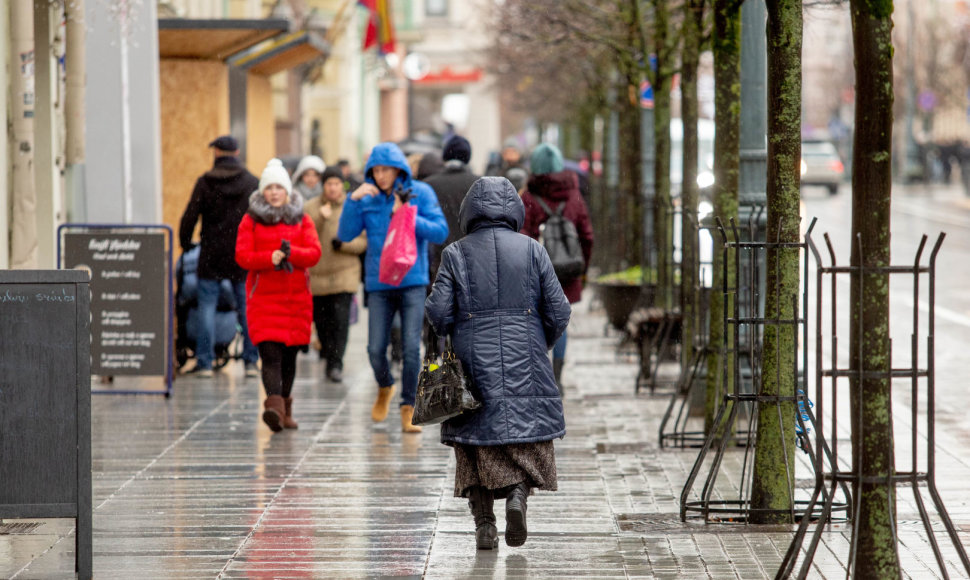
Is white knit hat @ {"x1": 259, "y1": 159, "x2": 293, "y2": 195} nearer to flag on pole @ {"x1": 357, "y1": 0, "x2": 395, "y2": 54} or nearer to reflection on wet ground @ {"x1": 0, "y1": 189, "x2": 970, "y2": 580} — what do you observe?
reflection on wet ground @ {"x1": 0, "y1": 189, "x2": 970, "y2": 580}

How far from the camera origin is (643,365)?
39.2 ft

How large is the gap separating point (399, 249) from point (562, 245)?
1.88 m

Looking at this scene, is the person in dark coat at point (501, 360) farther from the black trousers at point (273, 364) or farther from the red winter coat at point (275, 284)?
the black trousers at point (273, 364)

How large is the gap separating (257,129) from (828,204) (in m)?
27.4

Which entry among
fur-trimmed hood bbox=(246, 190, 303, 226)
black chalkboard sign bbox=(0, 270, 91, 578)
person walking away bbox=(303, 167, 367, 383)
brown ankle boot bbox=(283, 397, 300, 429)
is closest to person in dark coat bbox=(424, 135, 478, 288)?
person walking away bbox=(303, 167, 367, 383)

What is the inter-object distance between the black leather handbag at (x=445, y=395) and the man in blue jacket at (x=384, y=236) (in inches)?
125

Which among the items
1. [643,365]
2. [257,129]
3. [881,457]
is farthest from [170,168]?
[881,457]

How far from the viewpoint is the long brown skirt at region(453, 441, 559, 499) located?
6.52 metres

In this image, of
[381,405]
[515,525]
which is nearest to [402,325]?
[381,405]

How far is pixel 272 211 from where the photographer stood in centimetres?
966

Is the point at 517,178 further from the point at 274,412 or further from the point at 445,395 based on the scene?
the point at 445,395

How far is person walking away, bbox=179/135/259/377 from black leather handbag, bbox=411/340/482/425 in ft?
18.8

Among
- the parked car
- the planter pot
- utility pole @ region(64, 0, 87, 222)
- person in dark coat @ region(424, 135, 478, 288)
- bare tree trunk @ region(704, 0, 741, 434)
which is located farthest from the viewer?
the parked car

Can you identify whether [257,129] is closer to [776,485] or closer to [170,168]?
[170,168]
